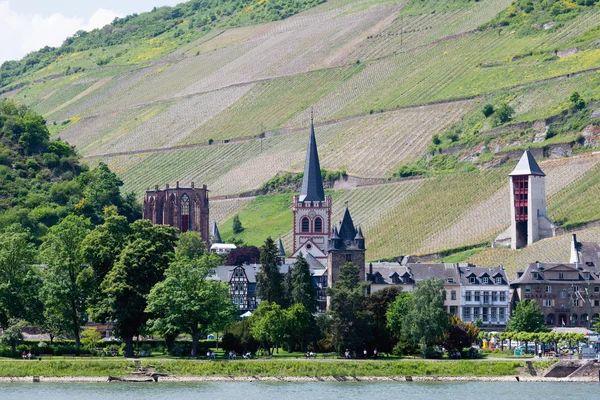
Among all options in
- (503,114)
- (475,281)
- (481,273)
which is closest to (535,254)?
(481,273)

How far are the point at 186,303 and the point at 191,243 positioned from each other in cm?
5396

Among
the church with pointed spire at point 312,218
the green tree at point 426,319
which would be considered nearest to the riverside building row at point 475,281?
the church with pointed spire at point 312,218

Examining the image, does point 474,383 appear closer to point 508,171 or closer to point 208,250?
point 208,250

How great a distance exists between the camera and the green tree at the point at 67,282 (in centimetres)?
9888

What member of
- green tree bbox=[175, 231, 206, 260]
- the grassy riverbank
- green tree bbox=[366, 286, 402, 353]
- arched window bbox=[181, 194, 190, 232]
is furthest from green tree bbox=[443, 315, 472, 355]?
arched window bbox=[181, 194, 190, 232]

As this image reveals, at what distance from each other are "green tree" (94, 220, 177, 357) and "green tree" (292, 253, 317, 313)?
1183 cm

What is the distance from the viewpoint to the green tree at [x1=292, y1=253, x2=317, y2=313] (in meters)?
109

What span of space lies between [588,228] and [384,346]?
50571 mm

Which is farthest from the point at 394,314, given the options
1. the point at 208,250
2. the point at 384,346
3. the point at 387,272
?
the point at 208,250

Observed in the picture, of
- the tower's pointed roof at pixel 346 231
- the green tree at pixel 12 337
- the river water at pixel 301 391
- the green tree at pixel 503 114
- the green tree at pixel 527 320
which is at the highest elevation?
the green tree at pixel 503 114

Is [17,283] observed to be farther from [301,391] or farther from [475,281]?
[475,281]

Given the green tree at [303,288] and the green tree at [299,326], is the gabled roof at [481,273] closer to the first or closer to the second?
the green tree at [303,288]

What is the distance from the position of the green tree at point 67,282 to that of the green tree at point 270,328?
1108cm

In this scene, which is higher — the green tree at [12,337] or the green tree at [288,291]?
the green tree at [288,291]
